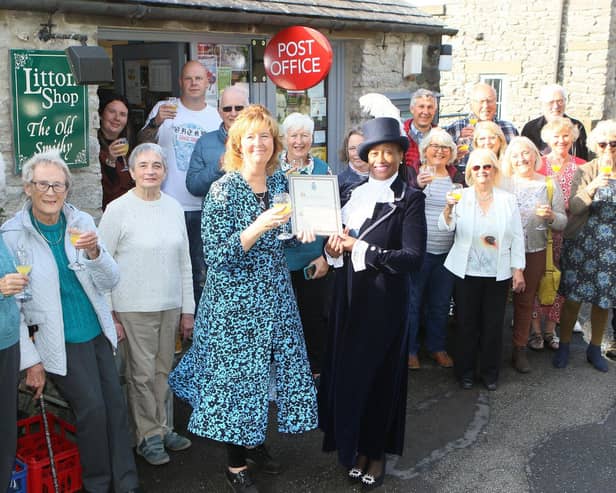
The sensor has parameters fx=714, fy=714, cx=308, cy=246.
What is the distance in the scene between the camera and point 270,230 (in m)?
3.79

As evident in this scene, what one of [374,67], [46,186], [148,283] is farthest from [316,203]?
[374,67]

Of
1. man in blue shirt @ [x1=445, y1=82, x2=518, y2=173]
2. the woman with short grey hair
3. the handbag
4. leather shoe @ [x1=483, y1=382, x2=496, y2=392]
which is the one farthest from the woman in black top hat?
man in blue shirt @ [x1=445, y1=82, x2=518, y2=173]

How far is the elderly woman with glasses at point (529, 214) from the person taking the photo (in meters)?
5.74

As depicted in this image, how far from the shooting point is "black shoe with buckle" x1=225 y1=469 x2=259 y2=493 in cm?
398

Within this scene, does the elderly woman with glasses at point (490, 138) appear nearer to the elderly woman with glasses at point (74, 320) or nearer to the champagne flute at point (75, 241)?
the elderly woman with glasses at point (74, 320)

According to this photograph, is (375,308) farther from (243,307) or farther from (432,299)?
(432,299)

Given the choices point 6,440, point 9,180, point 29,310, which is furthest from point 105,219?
point 9,180

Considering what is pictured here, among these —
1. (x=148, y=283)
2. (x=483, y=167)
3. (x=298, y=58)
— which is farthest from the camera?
(x=298, y=58)

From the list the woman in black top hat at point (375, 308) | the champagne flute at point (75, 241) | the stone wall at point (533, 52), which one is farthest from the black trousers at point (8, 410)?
the stone wall at point (533, 52)

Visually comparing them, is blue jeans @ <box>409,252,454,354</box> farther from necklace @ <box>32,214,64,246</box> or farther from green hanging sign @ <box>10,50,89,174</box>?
necklace @ <box>32,214,64,246</box>

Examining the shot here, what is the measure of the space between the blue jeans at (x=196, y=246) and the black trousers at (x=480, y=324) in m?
2.15

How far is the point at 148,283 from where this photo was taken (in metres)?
4.18

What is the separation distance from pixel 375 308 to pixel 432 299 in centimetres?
211

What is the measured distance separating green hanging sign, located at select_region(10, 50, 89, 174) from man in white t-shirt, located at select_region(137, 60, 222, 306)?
22.4 inches
